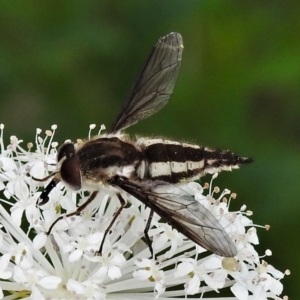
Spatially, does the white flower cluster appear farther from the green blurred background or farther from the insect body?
the green blurred background

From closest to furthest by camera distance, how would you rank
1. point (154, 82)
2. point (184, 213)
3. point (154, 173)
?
point (184, 213) < point (154, 173) < point (154, 82)

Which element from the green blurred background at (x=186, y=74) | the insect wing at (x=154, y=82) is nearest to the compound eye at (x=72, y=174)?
the insect wing at (x=154, y=82)

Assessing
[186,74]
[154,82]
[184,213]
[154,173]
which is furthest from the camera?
[186,74]

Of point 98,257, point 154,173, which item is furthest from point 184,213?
point 98,257

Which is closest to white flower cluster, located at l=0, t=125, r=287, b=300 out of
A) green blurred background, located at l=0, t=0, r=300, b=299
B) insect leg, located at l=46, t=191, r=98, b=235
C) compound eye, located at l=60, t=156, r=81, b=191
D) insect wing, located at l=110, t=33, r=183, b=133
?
insect leg, located at l=46, t=191, r=98, b=235

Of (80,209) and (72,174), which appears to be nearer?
(72,174)

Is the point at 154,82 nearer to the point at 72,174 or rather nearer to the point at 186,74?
the point at 72,174

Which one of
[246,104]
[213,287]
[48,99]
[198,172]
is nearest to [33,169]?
[198,172]
